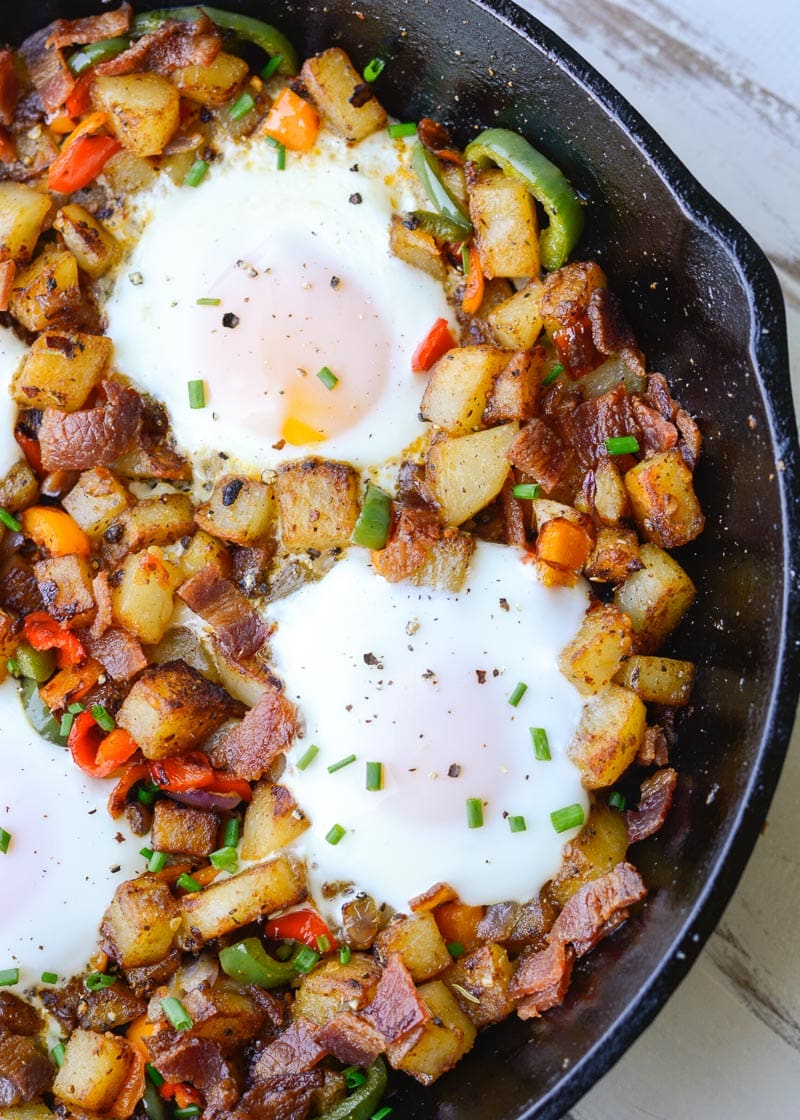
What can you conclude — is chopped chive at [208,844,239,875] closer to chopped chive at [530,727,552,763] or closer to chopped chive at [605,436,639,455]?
chopped chive at [530,727,552,763]

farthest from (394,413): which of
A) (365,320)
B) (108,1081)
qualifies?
(108,1081)

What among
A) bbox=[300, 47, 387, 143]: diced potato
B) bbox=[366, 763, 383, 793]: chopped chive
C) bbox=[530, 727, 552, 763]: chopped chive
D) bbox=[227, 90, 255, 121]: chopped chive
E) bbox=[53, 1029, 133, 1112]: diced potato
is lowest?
bbox=[53, 1029, 133, 1112]: diced potato

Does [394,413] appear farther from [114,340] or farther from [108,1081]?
[108,1081]

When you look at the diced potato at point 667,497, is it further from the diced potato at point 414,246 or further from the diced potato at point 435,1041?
the diced potato at point 435,1041

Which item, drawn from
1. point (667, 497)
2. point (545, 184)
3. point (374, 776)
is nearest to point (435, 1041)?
point (374, 776)

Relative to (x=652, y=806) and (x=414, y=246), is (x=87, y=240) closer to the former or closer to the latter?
(x=414, y=246)

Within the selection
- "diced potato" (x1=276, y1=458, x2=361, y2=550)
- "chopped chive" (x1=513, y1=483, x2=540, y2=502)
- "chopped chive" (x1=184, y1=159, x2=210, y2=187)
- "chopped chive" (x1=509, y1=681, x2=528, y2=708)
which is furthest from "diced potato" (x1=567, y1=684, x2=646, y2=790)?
"chopped chive" (x1=184, y1=159, x2=210, y2=187)
